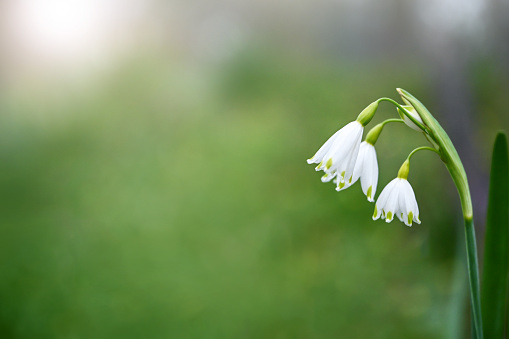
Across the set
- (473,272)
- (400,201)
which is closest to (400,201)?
(400,201)

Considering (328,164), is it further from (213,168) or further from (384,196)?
(213,168)

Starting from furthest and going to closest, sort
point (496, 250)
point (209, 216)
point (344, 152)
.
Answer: point (209, 216) → point (496, 250) → point (344, 152)

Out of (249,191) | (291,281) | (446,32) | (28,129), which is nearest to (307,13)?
(446,32)

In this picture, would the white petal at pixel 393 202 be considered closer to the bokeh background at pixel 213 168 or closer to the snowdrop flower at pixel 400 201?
the snowdrop flower at pixel 400 201

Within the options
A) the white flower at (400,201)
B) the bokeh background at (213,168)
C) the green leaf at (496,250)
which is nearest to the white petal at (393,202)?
the white flower at (400,201)

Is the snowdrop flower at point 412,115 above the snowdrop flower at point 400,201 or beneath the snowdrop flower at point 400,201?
above

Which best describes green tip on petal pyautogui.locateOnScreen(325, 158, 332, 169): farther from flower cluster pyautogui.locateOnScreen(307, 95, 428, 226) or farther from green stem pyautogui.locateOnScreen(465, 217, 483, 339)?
green stem pyautogui.locateOnScreen(465, 217, 483, 339)
